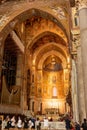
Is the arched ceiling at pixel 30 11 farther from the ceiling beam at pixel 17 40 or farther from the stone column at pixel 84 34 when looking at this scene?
the stone column at pixel 84 34

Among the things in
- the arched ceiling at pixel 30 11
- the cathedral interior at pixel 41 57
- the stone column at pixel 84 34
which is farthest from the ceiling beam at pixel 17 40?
the stone column at pixel 84 34

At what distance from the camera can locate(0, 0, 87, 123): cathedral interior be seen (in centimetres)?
1063

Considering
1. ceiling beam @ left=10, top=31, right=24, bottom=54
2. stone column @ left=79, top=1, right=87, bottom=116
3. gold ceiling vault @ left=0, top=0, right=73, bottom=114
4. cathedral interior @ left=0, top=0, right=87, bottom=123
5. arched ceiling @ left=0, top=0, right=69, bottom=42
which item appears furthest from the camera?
ceiling beam @ left=10, top=31, right=24, bottom=54

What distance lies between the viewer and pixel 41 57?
26984 mm

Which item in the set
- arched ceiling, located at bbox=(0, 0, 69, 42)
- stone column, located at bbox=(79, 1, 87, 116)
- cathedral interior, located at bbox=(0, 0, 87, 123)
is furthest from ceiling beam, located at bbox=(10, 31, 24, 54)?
stone column, located at bbox=(79, 1, 87, 116)

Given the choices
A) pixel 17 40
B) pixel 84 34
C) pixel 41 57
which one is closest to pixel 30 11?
pixel 17 40

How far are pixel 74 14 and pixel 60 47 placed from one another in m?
13.5

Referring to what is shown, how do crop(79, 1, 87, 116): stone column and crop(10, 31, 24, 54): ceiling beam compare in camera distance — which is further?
crop(10, 31, 24, 54): ceiling beam

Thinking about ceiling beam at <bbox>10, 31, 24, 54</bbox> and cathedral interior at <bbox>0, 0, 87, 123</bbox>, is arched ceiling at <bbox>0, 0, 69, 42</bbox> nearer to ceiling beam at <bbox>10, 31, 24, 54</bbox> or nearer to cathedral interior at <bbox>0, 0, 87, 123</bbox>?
cathedral interior at <bbox>0, 0, 87, 123</bbox>

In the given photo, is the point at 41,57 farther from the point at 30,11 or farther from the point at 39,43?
the point at 30,11

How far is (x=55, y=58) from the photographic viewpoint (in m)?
28.7

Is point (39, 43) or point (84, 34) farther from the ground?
point (39, 43)

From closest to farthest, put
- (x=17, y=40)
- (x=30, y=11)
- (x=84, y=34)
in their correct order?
(x=84, y=34) < (x=30, y=11) < (x=17, y=40)

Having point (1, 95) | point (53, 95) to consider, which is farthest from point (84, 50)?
point (53, 95)
